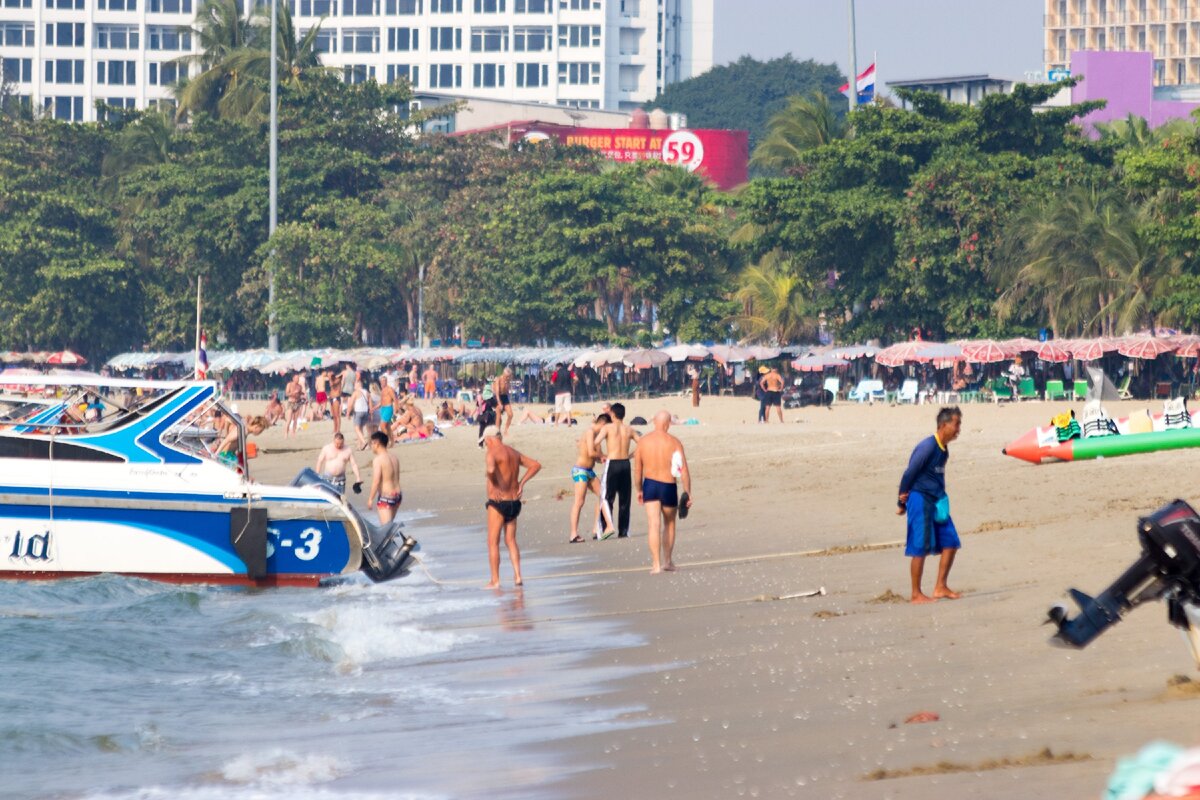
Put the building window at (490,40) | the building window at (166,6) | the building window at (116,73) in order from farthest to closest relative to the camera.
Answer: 1. the building window at (490,40)
2. the building window at (166,6)
3. the building window at (116,73)

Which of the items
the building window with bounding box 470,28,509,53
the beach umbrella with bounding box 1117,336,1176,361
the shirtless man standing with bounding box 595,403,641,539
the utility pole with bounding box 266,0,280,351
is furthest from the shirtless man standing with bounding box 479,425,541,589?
the building window with bounding box 470,28,509,53

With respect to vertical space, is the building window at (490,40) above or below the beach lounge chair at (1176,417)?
above

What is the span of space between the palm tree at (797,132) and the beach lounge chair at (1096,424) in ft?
117

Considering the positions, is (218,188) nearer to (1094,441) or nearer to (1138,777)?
(1094,441)

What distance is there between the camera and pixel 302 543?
15.4 meters

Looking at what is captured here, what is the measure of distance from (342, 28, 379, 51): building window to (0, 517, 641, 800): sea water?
400 ft

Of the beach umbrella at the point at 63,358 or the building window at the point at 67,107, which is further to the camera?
the building window at the point at 67,107

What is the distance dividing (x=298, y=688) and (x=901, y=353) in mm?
35466

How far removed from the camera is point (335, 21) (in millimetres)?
134125

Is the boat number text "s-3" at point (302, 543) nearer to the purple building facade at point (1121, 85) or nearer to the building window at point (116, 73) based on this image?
the purple building facade at point (1121, 85)

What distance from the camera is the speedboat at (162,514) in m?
15.1

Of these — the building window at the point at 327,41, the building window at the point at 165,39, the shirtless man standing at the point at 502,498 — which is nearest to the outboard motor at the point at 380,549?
the shirtless man standing at the point at 502,498

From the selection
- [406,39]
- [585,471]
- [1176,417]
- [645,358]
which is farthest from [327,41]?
[585,471]

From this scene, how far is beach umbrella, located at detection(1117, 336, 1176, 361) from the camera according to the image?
39.4 metres
